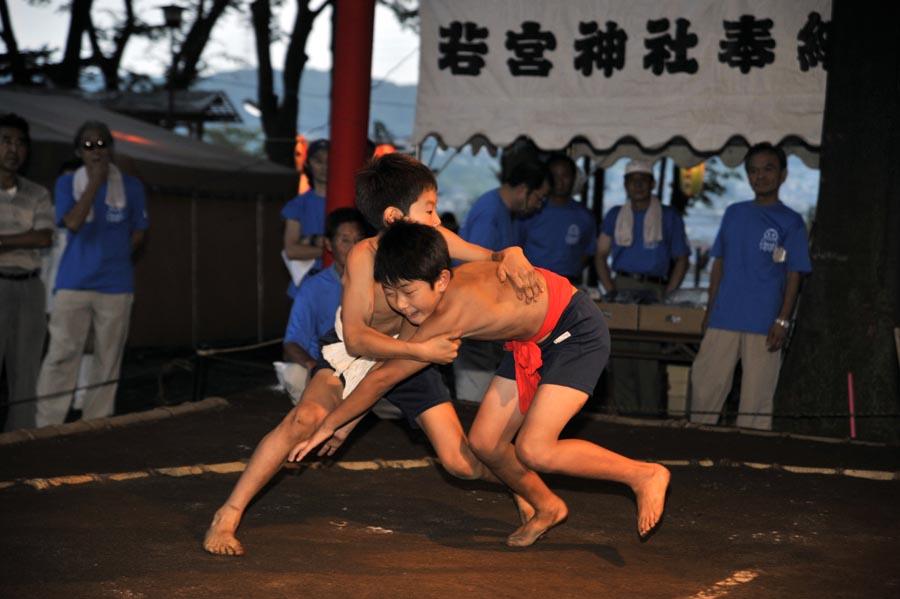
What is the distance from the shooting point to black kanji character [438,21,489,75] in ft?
21.2

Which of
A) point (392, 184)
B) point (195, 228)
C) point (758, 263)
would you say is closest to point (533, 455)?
point (392, 184)

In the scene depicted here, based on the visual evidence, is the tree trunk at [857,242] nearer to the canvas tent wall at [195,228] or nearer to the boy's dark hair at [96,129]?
the boy's dark hair at [96,129]

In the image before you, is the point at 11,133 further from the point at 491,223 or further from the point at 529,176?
the point at 529,176

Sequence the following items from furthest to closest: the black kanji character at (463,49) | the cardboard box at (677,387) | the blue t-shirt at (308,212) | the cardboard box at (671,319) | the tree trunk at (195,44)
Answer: the tree trunk at (195,44)
the cardboard box at (677,387)
the black kanji character at (463,49)
the blue t-shirt at (308,212)
the cardboard box at (671,319)

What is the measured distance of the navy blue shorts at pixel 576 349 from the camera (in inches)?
132

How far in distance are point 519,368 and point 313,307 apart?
1.73 meters

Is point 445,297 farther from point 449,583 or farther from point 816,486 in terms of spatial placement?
point 816,486

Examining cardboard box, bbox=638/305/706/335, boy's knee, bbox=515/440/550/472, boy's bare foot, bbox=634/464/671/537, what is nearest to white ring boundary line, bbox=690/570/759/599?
boy's bare foot, bbox=634/464/671/537

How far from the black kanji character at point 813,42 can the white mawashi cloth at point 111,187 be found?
366cm

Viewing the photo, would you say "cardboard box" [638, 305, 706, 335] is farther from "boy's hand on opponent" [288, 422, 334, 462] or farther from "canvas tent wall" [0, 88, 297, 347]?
"canvas tent wall" [0, 88, 297, 347]

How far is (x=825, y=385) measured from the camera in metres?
6.03

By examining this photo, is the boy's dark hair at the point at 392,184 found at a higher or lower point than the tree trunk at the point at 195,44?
lower

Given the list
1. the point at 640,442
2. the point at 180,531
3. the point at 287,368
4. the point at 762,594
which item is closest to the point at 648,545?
the point at 762,594

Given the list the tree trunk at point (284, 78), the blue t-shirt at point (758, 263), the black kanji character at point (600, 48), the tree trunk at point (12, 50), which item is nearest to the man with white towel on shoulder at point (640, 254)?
the black kanji character at point (600, 48)
